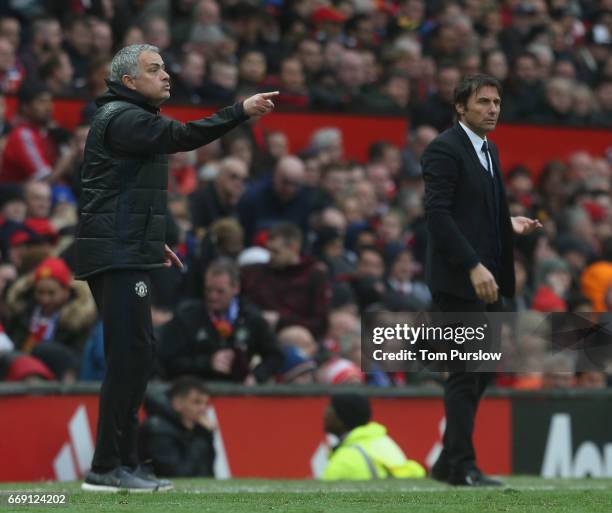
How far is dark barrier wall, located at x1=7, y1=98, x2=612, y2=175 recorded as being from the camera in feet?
50.7

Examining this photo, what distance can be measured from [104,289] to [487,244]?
1.97 m

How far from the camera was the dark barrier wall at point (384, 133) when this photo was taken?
15.5 m

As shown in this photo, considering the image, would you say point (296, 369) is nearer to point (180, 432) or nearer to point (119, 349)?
point (180, 432)

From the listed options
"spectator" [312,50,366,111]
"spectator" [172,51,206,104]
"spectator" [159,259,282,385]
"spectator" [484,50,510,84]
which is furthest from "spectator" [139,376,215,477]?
"spectator" [484,50,510,84]

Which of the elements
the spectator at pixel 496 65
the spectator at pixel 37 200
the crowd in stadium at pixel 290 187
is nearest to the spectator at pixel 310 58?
the crowd in stadium at pixel 290 187

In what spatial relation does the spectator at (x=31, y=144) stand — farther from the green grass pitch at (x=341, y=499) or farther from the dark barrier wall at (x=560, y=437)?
the green grass pitch at (x=341, y=499)

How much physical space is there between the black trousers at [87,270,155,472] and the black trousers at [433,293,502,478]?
1568 mm

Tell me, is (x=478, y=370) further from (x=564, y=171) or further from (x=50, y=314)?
(x=564, y=171)

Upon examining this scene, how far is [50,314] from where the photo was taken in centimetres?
1127

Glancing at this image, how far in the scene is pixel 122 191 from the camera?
291 inches

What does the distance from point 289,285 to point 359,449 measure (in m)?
2.88

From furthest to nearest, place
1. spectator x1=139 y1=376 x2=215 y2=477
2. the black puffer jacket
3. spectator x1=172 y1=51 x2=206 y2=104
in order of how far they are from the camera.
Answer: spectator x1=172 y1=51 x2=206 y2=104 → spectator x1=139 y1=376 x2=215 y2=477 → the black puffer jacket

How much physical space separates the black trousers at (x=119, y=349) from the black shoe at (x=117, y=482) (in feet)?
0.11

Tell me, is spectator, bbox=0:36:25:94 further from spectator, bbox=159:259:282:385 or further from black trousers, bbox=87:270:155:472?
black trousers, bbox=87:270:155:472
